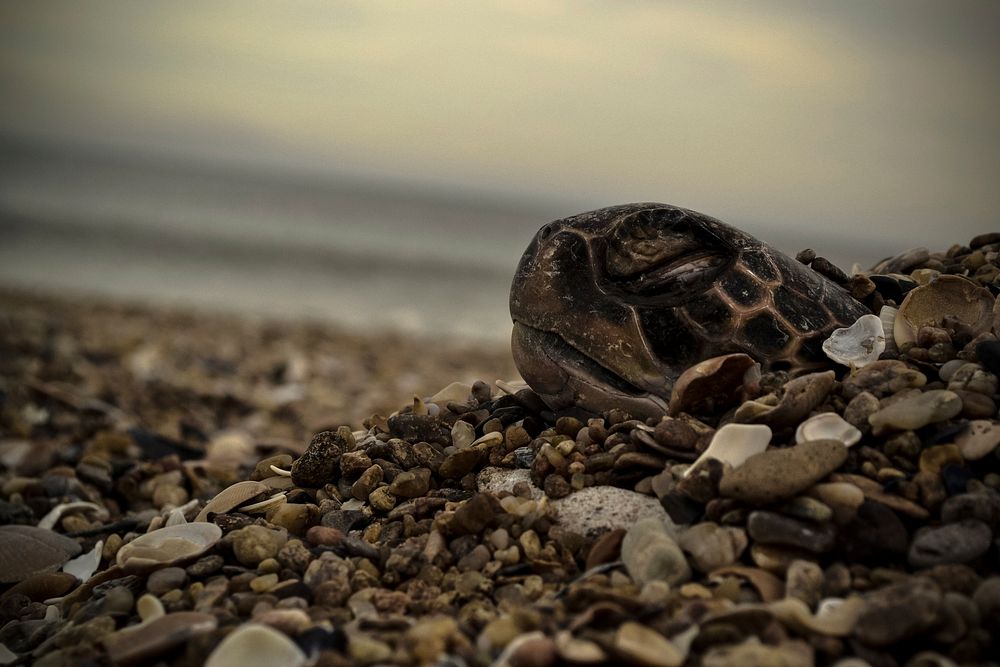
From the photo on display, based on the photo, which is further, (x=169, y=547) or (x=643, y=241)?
(x=643, y=241)

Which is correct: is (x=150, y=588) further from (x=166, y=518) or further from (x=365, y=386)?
(x=365, y=386)

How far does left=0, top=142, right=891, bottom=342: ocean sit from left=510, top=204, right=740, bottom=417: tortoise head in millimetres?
12537

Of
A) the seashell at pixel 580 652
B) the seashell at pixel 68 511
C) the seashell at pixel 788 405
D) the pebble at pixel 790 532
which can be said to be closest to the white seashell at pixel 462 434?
the seashell at pixel 788 405

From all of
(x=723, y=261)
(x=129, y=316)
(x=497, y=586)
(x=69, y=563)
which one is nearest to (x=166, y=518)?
(x=69, y=563)

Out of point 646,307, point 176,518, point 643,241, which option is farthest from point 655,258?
point 176,518

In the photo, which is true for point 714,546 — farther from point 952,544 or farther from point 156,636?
point 156,636

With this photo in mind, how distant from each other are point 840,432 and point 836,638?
0.75 meters

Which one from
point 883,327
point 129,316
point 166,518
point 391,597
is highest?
point 883,327

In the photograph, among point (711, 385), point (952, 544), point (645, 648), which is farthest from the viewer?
point (711, 385)

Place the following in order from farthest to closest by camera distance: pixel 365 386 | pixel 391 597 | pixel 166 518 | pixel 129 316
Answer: pixel 129 316 < pixel 365 386 < pixel 166 518 < pixel 391 597

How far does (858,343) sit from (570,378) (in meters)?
1.00

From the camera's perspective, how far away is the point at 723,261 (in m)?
3.13

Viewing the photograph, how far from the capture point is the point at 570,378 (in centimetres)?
305

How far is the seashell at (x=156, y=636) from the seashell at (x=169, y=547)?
411mm
